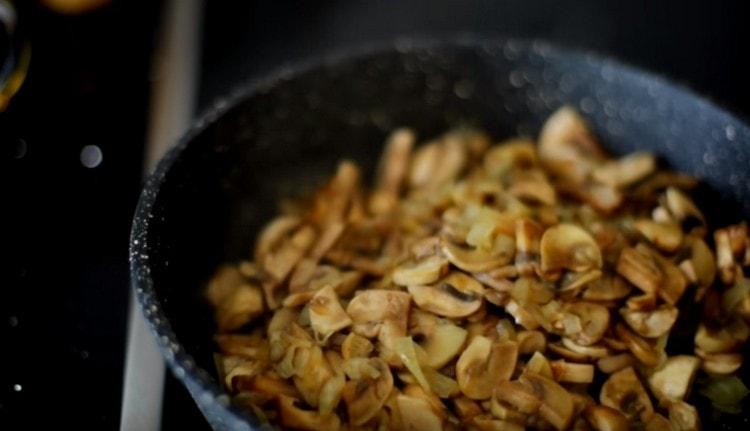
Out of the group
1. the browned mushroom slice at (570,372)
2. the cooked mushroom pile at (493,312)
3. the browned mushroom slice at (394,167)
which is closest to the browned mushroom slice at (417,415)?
the cooked mushroom pile at (493,312)

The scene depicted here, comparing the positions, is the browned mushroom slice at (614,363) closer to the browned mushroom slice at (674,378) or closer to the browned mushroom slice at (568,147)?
the browned mushroom slice at (674,378)

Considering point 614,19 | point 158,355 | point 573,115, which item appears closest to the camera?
point 158,355

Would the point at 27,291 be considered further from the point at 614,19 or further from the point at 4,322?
the point at 614,19

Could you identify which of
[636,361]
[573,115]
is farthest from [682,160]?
[636,361]

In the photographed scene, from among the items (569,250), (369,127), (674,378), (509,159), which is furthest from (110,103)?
(674,378)

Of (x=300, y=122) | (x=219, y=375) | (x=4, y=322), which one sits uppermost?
(x=300, y=122)

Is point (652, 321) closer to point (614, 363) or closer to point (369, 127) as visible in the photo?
point (614, 363)
